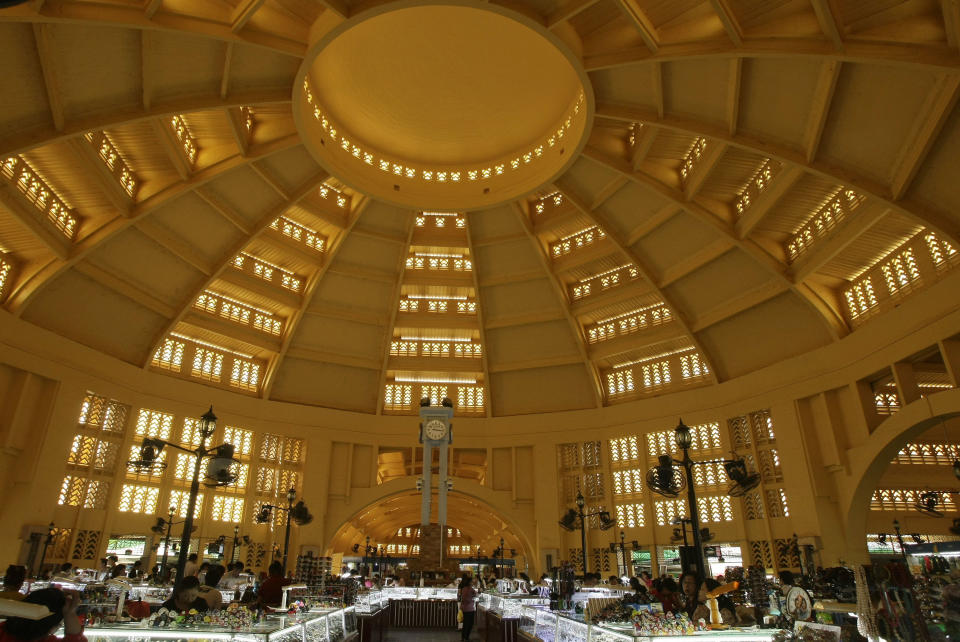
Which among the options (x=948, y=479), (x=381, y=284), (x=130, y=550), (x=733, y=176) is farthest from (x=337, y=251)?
(x=948, y=479)

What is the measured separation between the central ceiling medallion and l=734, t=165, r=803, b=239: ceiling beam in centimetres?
629

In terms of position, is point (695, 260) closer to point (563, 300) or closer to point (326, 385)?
point (563, 300)

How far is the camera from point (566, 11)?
15.4 m

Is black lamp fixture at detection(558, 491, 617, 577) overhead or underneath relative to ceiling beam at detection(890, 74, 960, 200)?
underneath

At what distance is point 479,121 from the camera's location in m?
22.8

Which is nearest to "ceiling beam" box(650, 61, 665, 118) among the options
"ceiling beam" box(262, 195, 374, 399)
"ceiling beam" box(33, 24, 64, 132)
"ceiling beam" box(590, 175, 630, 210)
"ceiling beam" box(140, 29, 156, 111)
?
"ceiling beam" box(590, 175, 630, 210)

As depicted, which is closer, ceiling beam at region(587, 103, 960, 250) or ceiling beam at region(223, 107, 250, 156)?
ceiling beam at region(587, 103, 960, 250)

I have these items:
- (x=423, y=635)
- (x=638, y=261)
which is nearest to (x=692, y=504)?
(x=423, y=635)

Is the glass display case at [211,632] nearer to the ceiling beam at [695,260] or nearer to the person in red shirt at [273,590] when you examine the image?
the person in red shirt at [273,590]

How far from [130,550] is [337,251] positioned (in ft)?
47.9

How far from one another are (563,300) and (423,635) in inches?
650

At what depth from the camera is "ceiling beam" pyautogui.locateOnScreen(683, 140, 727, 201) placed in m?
19.7

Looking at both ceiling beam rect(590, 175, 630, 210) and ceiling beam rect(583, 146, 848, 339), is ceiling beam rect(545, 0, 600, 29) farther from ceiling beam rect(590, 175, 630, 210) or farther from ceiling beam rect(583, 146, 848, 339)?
ceiling beam rect(590, 175, 630, 210)

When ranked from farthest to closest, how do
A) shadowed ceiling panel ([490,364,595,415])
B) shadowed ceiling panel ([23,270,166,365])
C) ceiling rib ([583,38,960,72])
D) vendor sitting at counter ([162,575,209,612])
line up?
shadowed ceiling panel ([490,364,595,415]) → shadowed ceiling panel ([23,270,166,365]) → ceiling rib ([583,38,960,72]) → vendor sitting at counter ([162,575,209,612])
